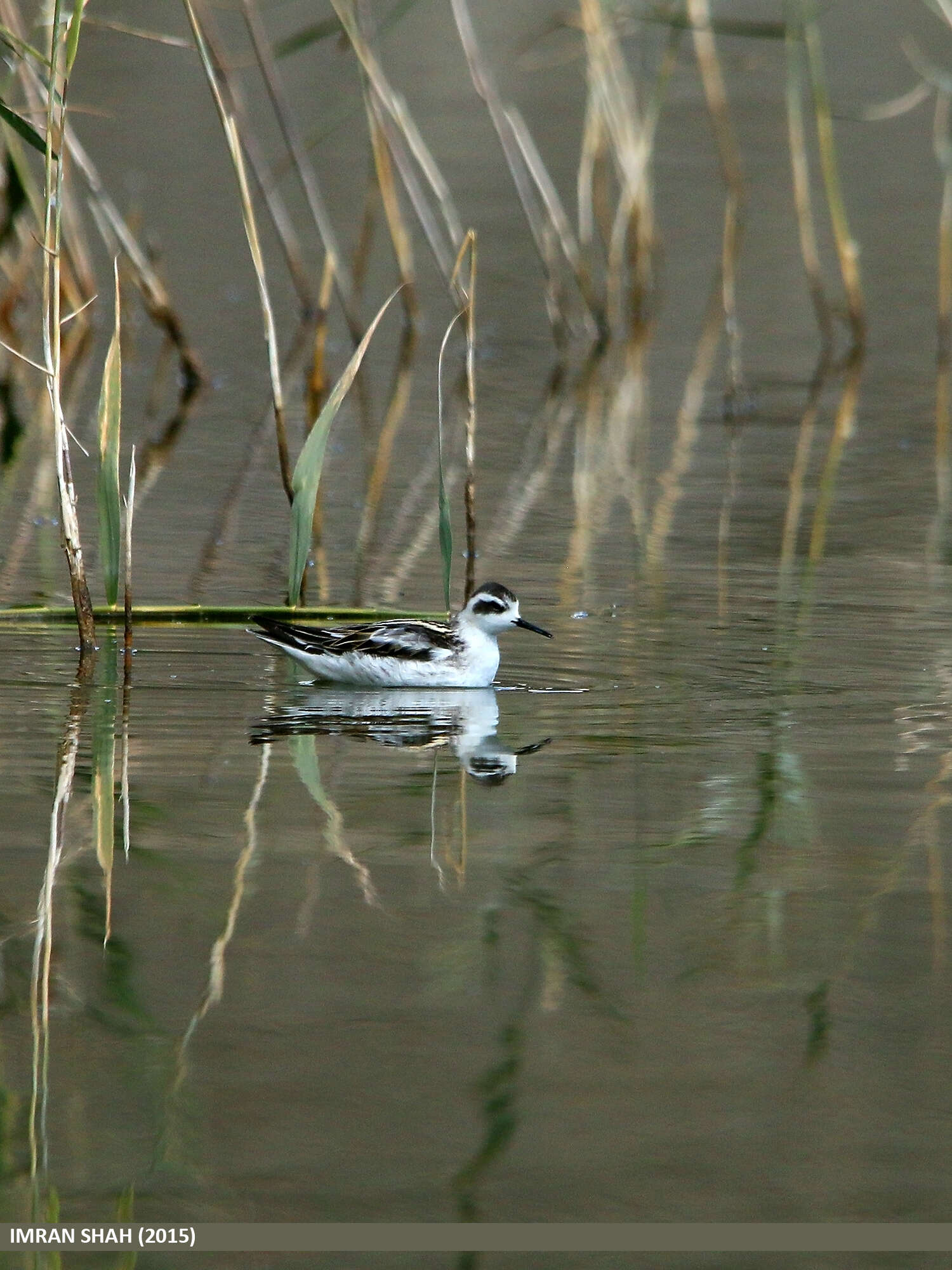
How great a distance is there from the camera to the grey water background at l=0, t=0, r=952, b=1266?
415 centimetres

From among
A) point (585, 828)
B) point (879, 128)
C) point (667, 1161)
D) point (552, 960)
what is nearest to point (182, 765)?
point (585, 828)

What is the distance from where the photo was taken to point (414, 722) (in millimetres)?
7879

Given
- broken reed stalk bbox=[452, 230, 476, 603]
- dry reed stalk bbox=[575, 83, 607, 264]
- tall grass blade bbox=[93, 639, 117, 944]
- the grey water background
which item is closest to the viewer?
the grey water background

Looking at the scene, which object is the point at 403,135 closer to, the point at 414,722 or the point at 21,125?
the point at 21,125

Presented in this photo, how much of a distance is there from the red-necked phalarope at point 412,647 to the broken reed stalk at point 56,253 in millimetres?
891

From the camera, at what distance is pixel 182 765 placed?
6922 millimetres

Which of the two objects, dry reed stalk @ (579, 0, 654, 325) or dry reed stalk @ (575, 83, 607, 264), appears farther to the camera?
dry reed stalk @ (575, 83, 607, 264)

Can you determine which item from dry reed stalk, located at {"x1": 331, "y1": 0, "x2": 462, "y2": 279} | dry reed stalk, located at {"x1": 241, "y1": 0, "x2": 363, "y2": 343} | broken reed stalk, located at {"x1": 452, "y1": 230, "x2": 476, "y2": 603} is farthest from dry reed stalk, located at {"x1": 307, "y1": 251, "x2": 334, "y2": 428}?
broken reed stalk, located at {"x1": 452, "y1": 230, "x2": 476, "y2": 603}

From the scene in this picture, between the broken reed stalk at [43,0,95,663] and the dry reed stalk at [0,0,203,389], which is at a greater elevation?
the dry reed stalk at [0,0,203,389]

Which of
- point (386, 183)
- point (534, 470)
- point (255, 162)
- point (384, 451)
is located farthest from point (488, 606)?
point (386, 183)

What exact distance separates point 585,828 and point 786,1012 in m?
1.50

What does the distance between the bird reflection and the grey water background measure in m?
0.03

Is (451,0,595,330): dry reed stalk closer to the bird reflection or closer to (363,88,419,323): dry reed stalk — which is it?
(363,88,419,323): dry reed stalk

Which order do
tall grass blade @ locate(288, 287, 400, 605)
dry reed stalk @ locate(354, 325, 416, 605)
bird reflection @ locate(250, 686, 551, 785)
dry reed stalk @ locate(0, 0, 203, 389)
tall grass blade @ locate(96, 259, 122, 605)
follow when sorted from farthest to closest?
1. dry reed stalk @ locate(0, 0, 203, 389)
2. dry reed stalk @ locate(354, 325, 416, 605)
3. tall grass blade @ locate(288, 287, 400, 605)
4. tall grass blade @ locate(96, 259, 122, 605)
5. bird reflection @ locate(250, 686, 551, 785)
